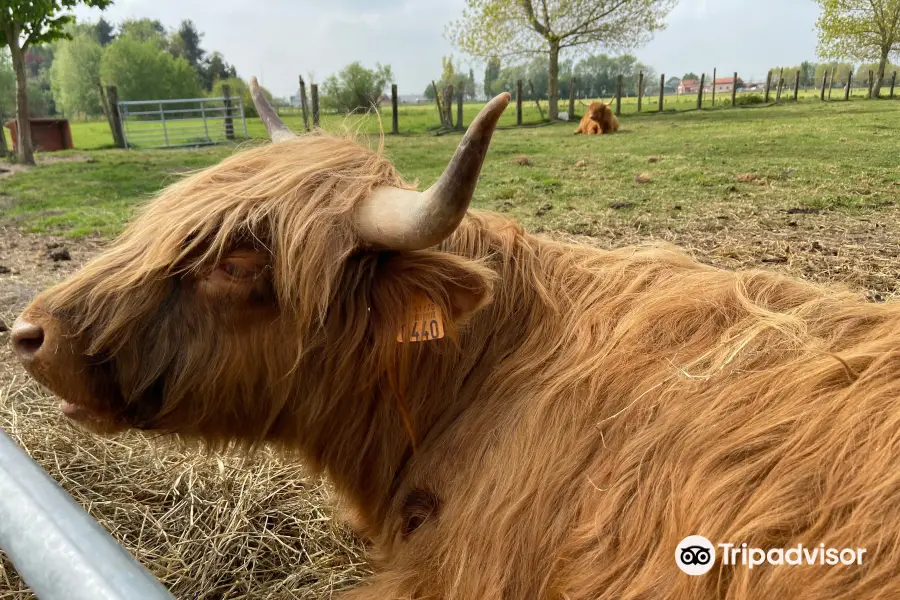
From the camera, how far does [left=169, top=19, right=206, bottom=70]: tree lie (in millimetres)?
80375

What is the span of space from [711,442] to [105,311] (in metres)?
1.81

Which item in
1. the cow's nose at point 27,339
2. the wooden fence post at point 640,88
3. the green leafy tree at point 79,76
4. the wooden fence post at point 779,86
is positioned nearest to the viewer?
the cow's nose at point 27,339

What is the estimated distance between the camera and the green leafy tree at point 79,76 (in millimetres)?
56344

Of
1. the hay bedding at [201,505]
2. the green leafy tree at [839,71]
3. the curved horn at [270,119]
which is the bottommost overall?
the hay bedding at [201,505]

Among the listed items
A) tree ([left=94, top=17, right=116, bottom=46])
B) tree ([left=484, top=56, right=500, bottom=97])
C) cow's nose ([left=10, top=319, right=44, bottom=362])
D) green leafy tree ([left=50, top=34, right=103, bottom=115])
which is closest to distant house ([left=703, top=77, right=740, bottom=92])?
tree ([left=484, top=56, right=500, bottom=97])

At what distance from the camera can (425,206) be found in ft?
5.53

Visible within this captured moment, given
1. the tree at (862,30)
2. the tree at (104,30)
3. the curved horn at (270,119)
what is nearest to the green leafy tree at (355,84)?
the tree at (862,30)

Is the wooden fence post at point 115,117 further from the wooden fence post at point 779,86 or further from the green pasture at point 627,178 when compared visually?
the wooden fence post at point 779,86

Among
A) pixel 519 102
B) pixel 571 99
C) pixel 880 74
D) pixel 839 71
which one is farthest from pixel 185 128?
pixel 839 71

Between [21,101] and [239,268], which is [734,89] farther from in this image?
[239,268]

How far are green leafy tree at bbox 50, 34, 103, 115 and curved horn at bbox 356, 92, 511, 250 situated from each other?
64.6m

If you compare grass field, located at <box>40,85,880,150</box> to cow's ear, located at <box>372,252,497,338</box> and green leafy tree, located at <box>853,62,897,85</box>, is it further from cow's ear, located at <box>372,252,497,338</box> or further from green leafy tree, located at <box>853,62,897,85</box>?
cow's ear, located at <box>372,252,497,338</box>

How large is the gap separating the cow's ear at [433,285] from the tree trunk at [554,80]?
3101cm

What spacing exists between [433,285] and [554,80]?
105 ft
